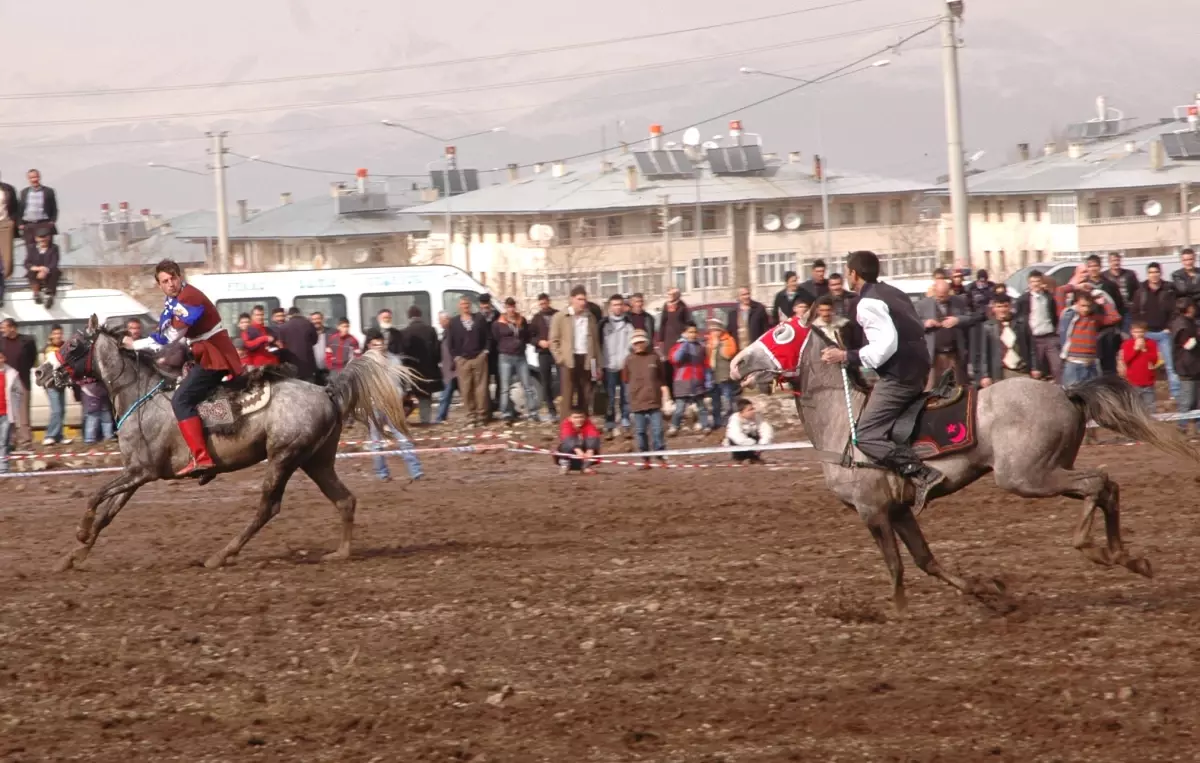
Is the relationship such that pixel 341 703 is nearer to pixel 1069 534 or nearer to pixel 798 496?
pixel 1069 534

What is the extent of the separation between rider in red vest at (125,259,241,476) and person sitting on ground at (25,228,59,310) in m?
11.4

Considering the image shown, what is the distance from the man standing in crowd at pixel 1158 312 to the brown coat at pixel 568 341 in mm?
6323

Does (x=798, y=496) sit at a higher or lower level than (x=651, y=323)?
lower

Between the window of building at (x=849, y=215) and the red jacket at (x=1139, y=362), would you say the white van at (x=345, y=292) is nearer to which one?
the red jacket at (x=1139, y=362)

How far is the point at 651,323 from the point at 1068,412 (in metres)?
12.3

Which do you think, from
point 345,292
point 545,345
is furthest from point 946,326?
point 345,292

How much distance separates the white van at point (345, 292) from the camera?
992 inches

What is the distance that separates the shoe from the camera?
962 centimetres

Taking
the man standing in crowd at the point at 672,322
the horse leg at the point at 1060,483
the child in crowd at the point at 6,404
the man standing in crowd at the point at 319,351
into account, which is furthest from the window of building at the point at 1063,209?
the horse leg at the point at 1060,483

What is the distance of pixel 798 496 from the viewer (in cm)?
1569

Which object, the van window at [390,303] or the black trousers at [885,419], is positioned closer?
the black trousers at [885,419]

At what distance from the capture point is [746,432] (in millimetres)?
18484

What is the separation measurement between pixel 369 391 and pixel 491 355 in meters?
9.82

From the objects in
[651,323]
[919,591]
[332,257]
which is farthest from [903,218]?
[919,591]
